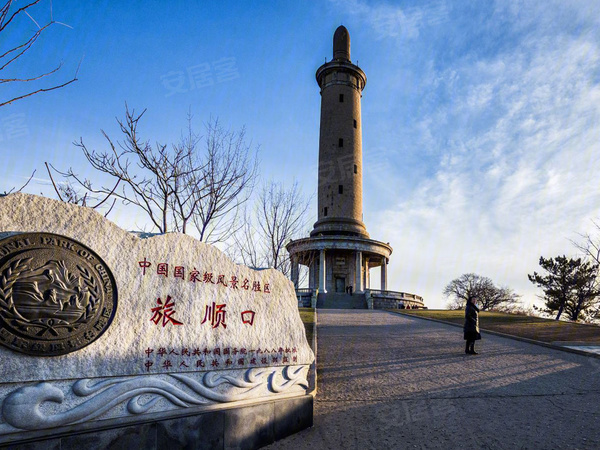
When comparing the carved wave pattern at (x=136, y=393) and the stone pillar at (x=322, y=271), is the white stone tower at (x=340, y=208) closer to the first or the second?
the stone pillar at (x=322, y=271)

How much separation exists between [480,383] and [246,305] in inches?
193

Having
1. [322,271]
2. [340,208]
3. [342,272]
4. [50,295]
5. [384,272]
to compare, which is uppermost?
[340,208]

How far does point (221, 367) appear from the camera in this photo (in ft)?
16.2

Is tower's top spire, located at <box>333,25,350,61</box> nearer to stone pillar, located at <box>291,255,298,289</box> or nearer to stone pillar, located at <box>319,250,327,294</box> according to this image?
stone pillar, located at <box>319,250,327,294</box>

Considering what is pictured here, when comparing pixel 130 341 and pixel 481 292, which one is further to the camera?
pixel 481 292

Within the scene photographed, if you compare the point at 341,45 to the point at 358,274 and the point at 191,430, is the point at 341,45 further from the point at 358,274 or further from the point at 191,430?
the point at 191,430

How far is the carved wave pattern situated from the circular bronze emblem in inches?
14.4

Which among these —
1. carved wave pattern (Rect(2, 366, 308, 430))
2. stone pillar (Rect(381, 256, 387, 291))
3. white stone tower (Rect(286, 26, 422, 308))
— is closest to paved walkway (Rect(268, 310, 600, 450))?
carved wave pattern (Rect(2, 366, 308, 430))

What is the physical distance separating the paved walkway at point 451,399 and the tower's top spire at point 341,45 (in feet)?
112

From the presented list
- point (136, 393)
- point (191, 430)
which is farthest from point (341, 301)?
point (136, 393)

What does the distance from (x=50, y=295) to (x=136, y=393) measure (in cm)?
128

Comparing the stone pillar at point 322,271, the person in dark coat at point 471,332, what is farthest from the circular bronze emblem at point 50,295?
the stone pillar at point 322,271

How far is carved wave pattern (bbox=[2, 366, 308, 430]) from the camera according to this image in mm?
3463

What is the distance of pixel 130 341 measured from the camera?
418cm
